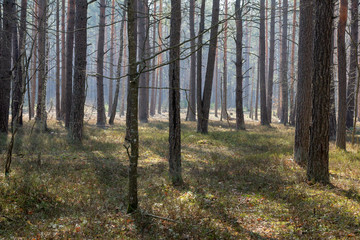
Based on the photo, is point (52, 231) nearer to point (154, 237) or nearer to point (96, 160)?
point (154, 237)

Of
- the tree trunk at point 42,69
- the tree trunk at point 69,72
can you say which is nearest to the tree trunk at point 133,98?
the tree trunk at point 42,69

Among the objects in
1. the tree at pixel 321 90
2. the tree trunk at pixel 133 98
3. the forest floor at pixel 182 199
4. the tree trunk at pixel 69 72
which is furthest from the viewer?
the tree trunk at pixel 69 72

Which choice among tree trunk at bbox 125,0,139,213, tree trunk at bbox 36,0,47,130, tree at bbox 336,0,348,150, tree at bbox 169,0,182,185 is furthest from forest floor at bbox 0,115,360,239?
tree trunk at bbox 36,0,47,130

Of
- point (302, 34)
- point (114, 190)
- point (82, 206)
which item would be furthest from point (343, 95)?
point (82, 206)

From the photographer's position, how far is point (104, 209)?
556 cm

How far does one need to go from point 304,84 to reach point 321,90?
2175 millimetres

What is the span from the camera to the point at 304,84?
9.02 meters

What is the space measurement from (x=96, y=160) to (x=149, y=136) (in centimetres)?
535

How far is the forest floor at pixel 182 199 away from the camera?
4.71m

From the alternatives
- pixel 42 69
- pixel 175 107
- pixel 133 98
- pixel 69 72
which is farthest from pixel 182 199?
pixel 69 72

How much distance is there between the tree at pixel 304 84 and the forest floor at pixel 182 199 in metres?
0.59

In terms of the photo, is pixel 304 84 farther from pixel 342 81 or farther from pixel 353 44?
pixel 353 44

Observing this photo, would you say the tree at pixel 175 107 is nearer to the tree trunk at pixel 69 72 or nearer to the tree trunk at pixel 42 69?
the tree trunk at pixel 42 69

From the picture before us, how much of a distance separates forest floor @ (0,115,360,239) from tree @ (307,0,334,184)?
53 cm
